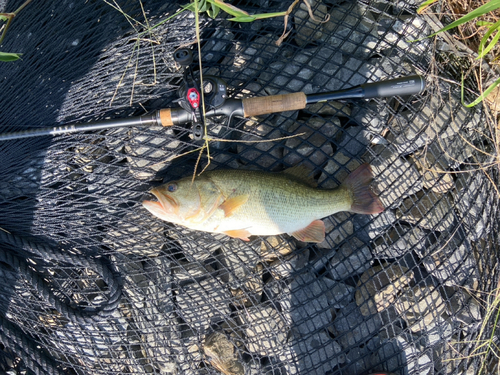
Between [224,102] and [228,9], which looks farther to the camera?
[224,102]

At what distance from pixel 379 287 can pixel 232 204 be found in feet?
5.18

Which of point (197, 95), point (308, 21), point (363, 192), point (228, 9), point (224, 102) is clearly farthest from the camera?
point (308, 21)

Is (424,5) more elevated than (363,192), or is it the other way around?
(424,5)

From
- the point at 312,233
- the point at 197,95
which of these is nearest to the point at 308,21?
the point at 197,95

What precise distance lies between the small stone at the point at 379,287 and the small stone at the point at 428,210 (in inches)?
17.6

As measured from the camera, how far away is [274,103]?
8.83ft

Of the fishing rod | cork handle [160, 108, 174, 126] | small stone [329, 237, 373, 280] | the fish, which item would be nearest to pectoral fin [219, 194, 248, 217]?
the fish

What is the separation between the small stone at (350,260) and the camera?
10.1 ft

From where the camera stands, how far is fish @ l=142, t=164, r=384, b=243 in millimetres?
2672

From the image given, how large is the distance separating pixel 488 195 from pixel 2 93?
4.41 m

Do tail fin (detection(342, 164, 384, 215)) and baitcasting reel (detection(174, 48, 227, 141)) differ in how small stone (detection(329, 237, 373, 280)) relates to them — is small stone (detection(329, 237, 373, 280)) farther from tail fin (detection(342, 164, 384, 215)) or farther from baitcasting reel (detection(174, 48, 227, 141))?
baitcasting reel (detection(174, 48, 227, 141))

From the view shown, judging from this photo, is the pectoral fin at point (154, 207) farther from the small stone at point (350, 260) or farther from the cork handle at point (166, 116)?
the small stone at point (350, 260)

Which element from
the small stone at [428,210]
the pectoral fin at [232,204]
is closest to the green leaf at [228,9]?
the pectoral fin at [232,204]

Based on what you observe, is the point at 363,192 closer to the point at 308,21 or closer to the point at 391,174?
the point at 391,174
